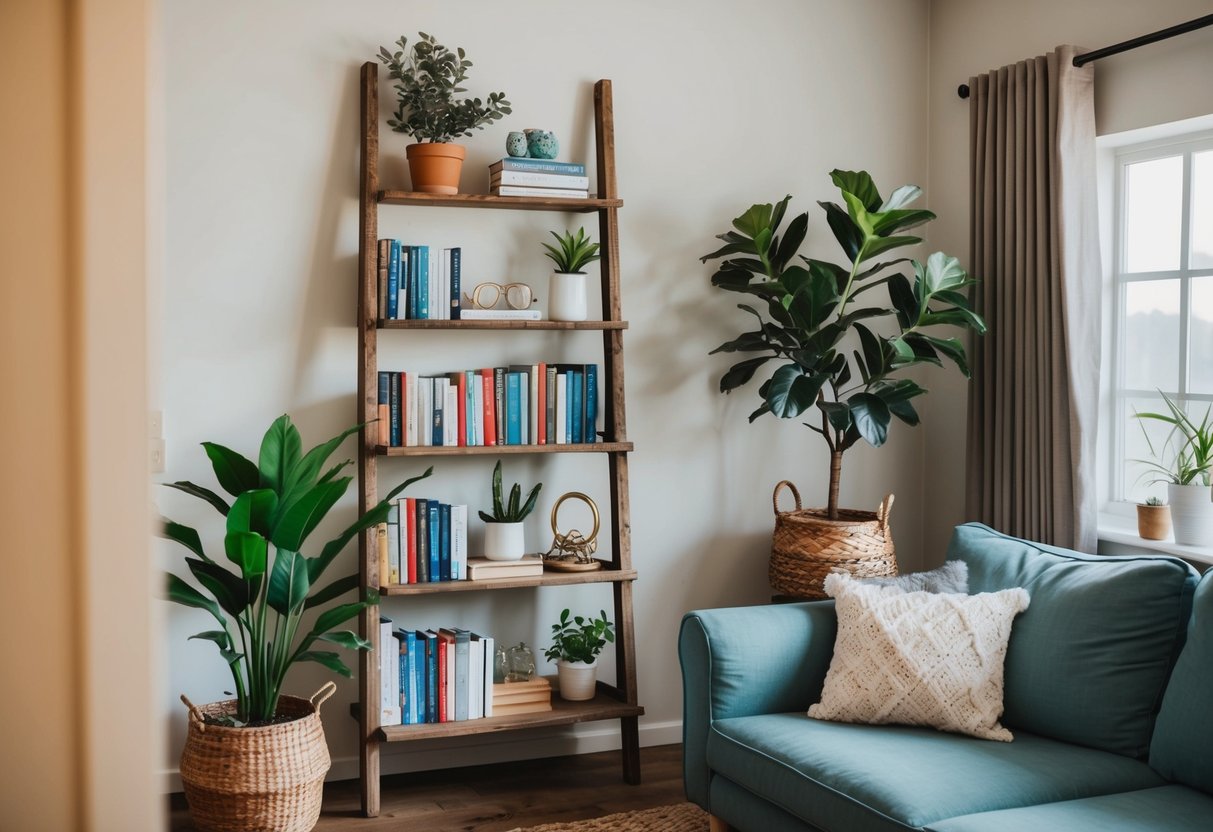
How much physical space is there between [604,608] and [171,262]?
1752 mm

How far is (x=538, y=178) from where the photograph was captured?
131 inches

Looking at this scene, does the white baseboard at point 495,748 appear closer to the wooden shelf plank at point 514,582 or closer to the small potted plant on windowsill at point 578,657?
the small potted plant on windowsill at point 578,657

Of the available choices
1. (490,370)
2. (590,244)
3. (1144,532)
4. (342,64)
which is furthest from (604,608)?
(342,64)

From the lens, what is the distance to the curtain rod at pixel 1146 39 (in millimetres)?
2908

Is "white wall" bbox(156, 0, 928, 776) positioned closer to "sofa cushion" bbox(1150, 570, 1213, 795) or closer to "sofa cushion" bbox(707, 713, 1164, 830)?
"sofa cushion" bbox(707, 713, 1164, 830)

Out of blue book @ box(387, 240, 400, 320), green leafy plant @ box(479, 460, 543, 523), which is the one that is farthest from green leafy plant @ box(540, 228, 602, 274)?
green leafy plant @ box(479, 460, 543, 523)

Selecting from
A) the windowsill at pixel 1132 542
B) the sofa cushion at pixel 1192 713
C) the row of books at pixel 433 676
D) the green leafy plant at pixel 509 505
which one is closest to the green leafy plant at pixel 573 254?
the green leafy plant at pixel 509 505

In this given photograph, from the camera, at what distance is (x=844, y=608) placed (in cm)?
275

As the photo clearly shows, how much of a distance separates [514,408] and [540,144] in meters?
0.82

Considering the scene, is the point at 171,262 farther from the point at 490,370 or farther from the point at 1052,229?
the point at 1052,229

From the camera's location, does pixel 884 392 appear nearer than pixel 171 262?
No

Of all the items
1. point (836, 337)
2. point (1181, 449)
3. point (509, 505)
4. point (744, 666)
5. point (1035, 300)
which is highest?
point (1035, 300)

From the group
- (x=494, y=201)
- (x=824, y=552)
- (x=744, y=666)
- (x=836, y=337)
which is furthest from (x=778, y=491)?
(x=494, y=201)

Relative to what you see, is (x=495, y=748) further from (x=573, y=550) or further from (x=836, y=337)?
(x=836, y=337)
